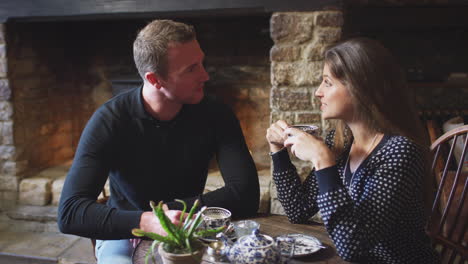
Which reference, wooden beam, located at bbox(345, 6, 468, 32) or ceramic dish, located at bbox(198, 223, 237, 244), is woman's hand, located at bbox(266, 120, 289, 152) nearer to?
ceramic dish, located at bbox(198, 223, 237, 244)

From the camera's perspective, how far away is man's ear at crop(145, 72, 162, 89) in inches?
66.2

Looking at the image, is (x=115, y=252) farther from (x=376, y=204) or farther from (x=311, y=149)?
(x=376, y=204)

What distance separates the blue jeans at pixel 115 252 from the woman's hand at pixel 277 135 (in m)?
0.64

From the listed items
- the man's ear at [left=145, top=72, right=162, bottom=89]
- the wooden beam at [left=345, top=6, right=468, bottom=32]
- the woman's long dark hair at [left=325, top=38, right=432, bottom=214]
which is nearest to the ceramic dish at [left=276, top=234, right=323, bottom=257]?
the woman's long dark hair at [left=325, top=38, right=432, bottom=214]

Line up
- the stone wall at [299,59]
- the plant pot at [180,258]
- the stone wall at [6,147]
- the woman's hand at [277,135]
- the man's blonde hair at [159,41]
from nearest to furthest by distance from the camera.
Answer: the plant pot at [180,258], the woman's hand at [277,135], the man's blonde hair at [159,41], the stone wall at [299,59], the stone wall at [6,147]

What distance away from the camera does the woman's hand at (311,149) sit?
1.29 m

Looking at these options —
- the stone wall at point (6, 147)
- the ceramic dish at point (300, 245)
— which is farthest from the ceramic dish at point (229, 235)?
the stone wall at point (6, 147)

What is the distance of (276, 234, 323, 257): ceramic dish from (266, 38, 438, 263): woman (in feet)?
0.25

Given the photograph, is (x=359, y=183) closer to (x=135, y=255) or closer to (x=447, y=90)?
(x=135, y=255)

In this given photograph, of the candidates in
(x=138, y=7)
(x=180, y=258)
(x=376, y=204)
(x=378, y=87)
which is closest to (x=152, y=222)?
(x=180, y=258)

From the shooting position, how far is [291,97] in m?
2.57

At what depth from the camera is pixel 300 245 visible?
1300 mm

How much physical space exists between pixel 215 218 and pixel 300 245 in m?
0.25

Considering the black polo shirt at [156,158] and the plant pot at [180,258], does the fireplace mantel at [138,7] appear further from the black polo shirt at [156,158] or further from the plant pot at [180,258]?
the plant pot at [180,258]
